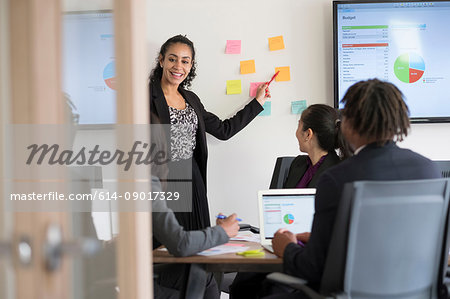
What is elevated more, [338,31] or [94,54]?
[338,31]

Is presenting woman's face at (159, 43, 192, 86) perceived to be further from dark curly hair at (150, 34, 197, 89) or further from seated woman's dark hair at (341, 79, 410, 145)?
seated woman's dark hair at (341, 79, 410, 145)

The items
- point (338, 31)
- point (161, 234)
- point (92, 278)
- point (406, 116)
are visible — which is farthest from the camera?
point (338, 31)

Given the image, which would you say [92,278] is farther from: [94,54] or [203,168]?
[203,168]

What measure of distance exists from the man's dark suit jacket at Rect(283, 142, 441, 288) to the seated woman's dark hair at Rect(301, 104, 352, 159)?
0.97 m

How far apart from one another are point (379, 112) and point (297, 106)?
1.80 m

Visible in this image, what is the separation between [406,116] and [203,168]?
1688 mm

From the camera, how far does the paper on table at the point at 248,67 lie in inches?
140

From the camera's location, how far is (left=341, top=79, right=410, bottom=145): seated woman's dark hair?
5.75 ft

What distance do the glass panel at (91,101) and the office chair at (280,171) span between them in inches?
76.9

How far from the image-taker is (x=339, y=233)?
1.63m

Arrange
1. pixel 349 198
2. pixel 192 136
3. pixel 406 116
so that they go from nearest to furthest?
pixel 349 198
pixel 406 116
pixel 192 136

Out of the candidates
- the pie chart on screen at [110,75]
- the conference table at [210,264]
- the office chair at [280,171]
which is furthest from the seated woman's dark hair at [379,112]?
the office chair at [280,171]

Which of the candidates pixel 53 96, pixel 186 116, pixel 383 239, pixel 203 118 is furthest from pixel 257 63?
pixel 53 96

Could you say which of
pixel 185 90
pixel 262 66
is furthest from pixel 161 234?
pixel 262 66
